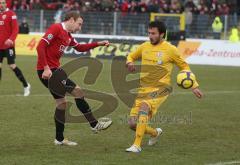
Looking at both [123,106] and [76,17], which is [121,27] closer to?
[123,106]

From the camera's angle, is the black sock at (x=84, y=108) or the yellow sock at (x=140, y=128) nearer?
the yellow sock at (x=140, y=128)

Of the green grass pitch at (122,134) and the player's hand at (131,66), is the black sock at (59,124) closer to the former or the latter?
the green grass pitch at (122,134)

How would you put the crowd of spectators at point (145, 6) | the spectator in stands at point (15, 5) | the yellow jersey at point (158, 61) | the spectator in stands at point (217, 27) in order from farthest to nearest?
the spectator in stands at point (15, 5) < the crowd of spectators at point (145, 6) < the spectator in stands at point (217, 27) < the yellow jersey at point (158, 61)

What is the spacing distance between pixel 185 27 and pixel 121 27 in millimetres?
3374

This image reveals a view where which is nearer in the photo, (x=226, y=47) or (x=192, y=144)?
(x=192, y=144)

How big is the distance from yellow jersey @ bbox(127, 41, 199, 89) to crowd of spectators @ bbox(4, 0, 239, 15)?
79.2ft

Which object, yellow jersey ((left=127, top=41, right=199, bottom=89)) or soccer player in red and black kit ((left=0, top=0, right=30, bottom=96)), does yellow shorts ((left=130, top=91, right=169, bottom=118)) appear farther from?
soccer player in red and black kit ((left=0, top=0, right=30, bottom=96))

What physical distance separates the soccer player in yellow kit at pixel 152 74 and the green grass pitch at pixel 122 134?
436 mm

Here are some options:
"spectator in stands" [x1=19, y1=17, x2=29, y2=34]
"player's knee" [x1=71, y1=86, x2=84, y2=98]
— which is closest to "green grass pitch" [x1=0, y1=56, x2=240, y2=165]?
"player's knee" [x1=71, y1=86, x2=84, y2=98]

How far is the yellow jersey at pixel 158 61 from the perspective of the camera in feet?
30.0

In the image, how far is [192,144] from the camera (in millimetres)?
9703

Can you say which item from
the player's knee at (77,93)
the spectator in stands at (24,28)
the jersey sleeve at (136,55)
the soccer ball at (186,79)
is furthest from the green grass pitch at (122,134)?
the spectator in stands at (24,28)

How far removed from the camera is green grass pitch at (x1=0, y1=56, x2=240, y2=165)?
8.49 m

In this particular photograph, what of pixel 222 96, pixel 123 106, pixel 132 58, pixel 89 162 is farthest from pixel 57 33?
pixel 222 96
